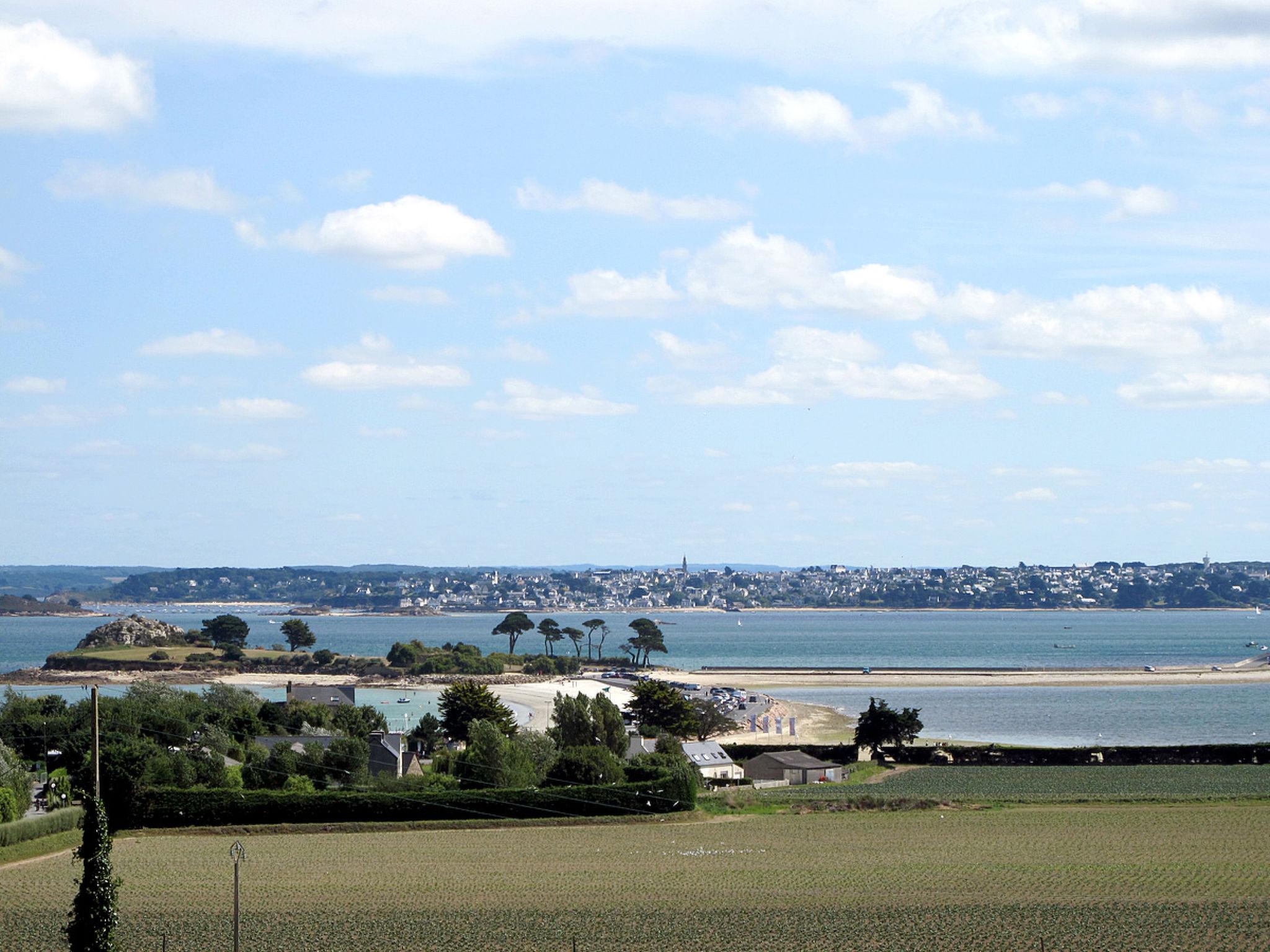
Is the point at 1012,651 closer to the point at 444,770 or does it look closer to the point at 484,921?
the point at 444,770

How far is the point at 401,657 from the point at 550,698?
39.3 meters

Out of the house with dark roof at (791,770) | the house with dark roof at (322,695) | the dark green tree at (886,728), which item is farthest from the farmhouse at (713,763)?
the house with dark roof at (322,695)

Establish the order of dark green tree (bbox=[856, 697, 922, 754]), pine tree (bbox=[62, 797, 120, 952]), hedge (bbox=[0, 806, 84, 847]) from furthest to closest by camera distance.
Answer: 1. dark green tree (bbox=[856, 697, 922, 754])
2. hedge (bbox=[0, 806, 84, 847])
3. pine tree (bbox=[62, 797, 120, 952])

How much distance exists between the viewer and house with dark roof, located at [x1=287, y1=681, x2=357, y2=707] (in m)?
88.8

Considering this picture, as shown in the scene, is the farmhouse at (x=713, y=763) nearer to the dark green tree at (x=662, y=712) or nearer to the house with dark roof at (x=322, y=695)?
the dark green tree at (x=662, y=712)

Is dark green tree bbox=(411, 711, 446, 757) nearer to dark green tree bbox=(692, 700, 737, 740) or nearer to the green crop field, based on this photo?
dark green tree bbox=(692, 700, 737, 740)

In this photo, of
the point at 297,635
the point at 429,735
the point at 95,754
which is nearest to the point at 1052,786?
the point at 429,735

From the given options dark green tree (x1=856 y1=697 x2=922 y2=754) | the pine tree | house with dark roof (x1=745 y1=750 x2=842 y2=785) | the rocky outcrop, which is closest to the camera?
the pine tree

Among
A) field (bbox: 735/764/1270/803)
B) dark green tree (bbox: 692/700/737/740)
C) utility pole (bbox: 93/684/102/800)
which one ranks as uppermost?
utility pole (bbox: 93/684/102/800)

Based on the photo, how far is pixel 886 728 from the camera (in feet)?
218

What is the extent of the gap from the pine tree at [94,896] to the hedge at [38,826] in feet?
58.8

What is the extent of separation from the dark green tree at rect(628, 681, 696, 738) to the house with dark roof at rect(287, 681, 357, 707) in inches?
810

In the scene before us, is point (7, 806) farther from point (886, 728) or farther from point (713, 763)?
point (886, 728)

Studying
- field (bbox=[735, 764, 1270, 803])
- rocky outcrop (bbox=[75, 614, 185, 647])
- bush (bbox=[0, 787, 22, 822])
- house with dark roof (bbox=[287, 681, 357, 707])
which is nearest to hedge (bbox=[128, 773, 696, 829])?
bush (bbox=[0, 787, 22, 822])
